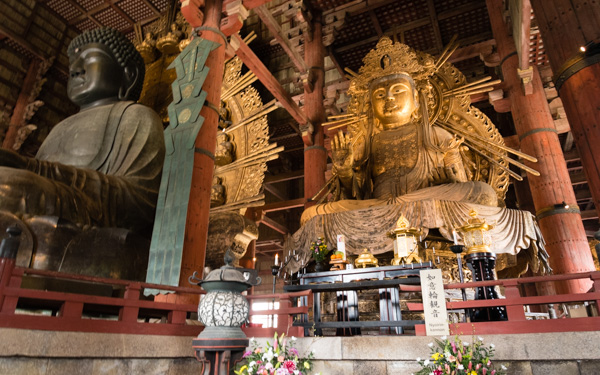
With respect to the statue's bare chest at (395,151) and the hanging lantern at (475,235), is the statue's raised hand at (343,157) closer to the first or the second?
the statue's bare chest at (395,151)

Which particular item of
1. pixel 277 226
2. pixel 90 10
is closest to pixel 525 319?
pixel 277 226

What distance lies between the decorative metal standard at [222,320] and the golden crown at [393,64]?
4564 millimetres

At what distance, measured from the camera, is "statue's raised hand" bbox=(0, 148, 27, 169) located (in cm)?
267

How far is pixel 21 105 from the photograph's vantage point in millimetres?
7520

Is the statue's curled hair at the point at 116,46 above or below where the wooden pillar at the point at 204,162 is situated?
above

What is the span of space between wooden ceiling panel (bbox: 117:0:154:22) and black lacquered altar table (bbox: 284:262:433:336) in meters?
6.89

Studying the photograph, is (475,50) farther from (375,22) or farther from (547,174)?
(547,174)

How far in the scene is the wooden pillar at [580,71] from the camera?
259 cm

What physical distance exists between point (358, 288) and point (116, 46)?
3710mm

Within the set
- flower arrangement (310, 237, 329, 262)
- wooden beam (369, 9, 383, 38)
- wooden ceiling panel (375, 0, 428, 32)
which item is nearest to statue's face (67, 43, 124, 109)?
flower arrangement (310, 237, 329, 262)

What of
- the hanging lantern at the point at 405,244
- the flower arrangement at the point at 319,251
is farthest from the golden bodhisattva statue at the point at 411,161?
the hanging lantern at the point at 405,244

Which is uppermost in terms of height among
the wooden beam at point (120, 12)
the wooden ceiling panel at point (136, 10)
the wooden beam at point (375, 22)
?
the wooden ceiling panel at point (136, 10)

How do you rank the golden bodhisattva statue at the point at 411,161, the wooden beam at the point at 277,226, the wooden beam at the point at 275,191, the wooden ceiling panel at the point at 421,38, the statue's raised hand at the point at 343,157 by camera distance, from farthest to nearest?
the wooden beam at the point at 275,191 → the wooden beam at the point at 277,226 → the wooden ceiling panel at the point at 421,38 → the statue's raised hand at the point at 343,157 → the golden bodhisattva statue at the point at 411,161

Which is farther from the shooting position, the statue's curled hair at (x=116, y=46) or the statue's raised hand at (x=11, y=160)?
the statue's curled hair at (x=116, y=46)
